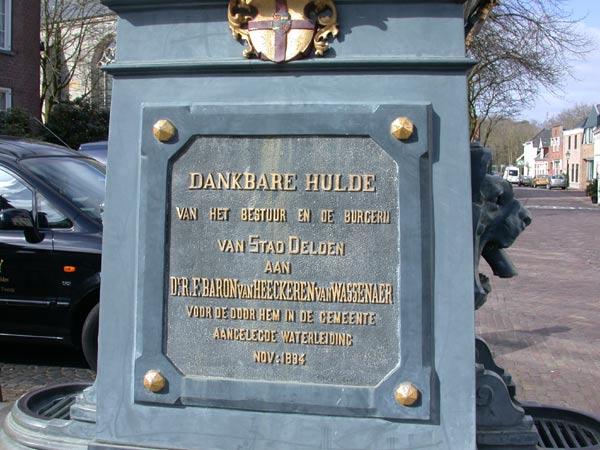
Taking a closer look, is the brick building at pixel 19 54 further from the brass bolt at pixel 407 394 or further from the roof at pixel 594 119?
the roof at pixel 594 119

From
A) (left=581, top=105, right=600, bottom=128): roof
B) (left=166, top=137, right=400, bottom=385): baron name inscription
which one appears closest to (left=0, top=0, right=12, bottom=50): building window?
(left=166, top=137, right=400, bottom=385): baron name inscription

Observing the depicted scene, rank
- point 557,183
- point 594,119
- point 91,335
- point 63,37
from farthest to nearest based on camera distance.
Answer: point 594,119 → point 557,183 → point 63,37 → point 91,335

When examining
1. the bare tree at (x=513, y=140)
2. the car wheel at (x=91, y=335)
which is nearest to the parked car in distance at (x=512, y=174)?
the bare tree at (x=513, y=140)

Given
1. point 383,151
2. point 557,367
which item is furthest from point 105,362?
point 557,367

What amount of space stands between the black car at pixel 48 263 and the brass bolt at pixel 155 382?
361 centimetres

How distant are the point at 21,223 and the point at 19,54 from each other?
20891 millimetres

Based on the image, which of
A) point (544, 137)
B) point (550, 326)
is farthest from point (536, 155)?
point (550, 326)

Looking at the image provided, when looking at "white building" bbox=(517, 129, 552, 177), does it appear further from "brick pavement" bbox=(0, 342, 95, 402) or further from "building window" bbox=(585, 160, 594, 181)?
"brick pavement" bbox=(0, 342, 95, 402)

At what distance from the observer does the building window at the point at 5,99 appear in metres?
25.0

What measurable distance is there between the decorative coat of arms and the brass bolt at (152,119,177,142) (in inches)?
15.6

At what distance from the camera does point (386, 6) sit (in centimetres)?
273

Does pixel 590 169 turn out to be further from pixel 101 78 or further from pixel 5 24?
pixel 5 24

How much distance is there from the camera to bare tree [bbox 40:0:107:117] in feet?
112

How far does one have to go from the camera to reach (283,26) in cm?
274
